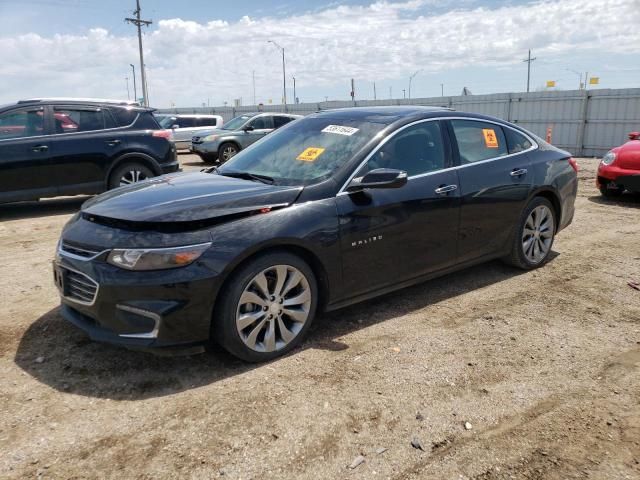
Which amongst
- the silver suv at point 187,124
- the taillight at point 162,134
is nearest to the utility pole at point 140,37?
the silver suv at point 187,124

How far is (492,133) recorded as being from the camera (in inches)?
196

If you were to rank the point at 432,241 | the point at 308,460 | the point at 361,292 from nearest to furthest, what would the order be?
the point at 308,460 → the point at 361,292 → the point at 432,241

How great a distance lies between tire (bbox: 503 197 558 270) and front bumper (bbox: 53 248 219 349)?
10.6ft

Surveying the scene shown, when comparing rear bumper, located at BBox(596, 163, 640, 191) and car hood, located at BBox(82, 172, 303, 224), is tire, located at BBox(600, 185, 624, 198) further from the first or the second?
car hood, located at BBox(82, 172, 303, 224)

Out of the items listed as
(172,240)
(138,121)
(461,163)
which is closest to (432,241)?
(461,163)

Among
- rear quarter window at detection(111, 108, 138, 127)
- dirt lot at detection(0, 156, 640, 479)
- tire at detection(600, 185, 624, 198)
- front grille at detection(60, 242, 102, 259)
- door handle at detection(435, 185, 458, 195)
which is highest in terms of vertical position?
rear quarter window at detection(111, 108, 138, 127)

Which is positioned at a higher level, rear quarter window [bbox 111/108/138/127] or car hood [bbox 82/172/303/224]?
rear quarter window [bbox 111/108/138/127]

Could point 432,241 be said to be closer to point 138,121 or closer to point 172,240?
point 172,240

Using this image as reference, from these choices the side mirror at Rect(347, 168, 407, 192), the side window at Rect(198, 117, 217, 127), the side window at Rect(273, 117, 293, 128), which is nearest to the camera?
the side mirror at Rect(347, 168, 407, 192)

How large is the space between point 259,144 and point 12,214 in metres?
6.10

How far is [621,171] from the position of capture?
8.68 m

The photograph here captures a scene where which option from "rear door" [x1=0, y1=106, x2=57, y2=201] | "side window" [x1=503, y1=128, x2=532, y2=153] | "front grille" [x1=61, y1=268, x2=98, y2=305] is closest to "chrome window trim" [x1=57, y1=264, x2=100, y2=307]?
"front grille" [x1=61, y1=268, x2=98, y2=305]

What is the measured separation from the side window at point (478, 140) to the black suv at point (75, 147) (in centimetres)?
604

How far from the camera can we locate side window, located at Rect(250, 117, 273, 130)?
16.8m
